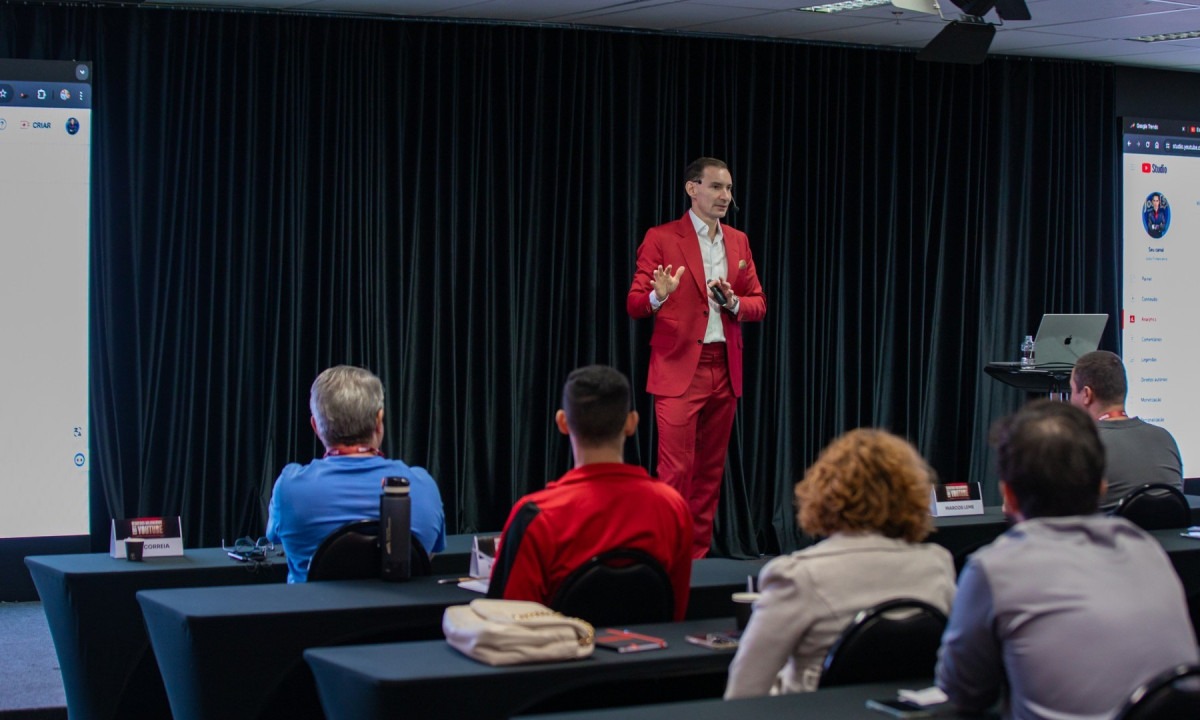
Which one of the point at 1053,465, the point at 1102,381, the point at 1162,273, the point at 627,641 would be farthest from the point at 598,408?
the point at 1162,273

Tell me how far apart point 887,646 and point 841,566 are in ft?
0.48

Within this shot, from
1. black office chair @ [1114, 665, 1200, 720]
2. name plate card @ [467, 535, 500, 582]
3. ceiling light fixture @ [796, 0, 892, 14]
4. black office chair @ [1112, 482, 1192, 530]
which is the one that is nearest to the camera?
black office chair @ [1114, 665, 1200, 720]

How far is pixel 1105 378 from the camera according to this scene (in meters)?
4.68

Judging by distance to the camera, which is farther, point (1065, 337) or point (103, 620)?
point (1065, 337)

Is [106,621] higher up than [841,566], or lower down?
lower down

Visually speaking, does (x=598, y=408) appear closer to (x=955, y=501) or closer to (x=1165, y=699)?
(x=1165, y=699)

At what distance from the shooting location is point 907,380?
754cm

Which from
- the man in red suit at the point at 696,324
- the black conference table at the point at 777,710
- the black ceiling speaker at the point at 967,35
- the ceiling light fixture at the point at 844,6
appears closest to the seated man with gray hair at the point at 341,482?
the black conference table at the point at 777,710

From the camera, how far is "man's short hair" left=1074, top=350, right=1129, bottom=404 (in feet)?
15.4

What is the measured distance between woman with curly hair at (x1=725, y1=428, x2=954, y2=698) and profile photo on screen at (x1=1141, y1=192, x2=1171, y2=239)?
6269 millimetres

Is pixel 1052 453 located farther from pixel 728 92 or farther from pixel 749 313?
pixel 728 92

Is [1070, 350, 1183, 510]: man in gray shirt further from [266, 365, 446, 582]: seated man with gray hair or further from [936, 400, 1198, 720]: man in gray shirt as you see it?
[936, 400, 1198, 720]: man in gray shirt

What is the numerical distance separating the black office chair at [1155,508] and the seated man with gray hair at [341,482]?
6.86ft

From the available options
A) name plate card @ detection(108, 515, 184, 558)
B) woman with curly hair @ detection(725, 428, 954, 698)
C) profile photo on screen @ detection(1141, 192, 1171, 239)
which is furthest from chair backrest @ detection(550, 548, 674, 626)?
profile photo on screen @ detection(1141, 192, 1171, 239)
